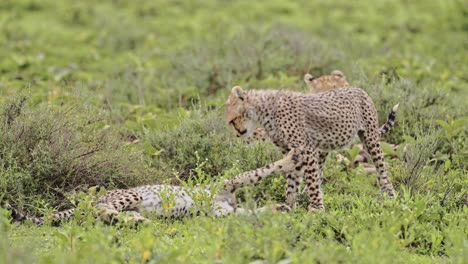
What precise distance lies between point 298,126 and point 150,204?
119 centimetres

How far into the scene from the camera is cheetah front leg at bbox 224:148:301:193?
6484mm

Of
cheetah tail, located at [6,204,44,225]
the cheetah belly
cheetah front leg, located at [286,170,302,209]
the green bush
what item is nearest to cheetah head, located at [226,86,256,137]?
cheetah front leg, located at [286,170,302,209]

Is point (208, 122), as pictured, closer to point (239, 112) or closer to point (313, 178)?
point (239, 112)

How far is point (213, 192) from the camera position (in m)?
5.86

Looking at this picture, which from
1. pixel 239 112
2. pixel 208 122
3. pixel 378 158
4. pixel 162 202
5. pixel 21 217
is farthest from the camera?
pixel 208 122

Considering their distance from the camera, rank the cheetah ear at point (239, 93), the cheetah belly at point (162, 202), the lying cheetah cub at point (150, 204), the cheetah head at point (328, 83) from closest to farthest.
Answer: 1. the lying cheetah cub at point (150, 204)
2. the cheetah belly at point (162, 202)
3. the cheetah ear at point (239, 93)
4. the cheetah head at point (328, 83)

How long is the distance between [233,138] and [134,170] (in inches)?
35.0

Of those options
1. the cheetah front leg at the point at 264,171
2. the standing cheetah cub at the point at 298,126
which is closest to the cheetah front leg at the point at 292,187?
the standing cheetah cub at the point at 298,126

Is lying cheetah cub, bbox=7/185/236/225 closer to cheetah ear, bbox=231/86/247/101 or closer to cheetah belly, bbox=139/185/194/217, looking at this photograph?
cheetah belly, bbox=139/185/194/217

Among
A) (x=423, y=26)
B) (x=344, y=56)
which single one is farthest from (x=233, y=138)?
(x=423, y=26)

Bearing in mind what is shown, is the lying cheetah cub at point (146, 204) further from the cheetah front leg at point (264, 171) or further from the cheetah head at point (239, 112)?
the cheetah head at point (239, 112)

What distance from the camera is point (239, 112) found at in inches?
262

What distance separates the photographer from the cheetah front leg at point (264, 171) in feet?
21.3

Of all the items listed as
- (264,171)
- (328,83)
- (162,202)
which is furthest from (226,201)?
(328,83)
